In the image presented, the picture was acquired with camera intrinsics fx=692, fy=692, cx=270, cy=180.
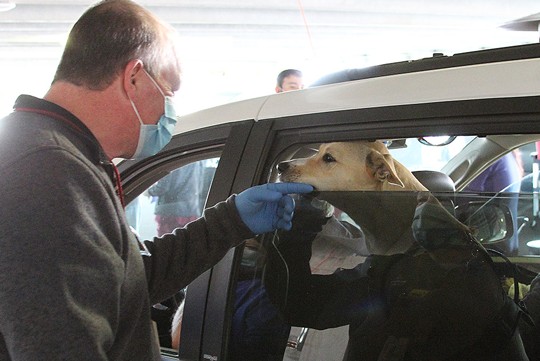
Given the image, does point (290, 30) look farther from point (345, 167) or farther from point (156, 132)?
point (156, 132)

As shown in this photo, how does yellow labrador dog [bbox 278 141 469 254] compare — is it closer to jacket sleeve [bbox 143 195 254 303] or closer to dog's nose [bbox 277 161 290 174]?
dog's nose [bbox 277 161 290 174]

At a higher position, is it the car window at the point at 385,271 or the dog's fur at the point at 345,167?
the dog's fur at the point at 345,167

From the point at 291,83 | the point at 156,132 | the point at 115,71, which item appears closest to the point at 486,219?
the point at 156,132

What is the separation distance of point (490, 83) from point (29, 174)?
0.94 metres

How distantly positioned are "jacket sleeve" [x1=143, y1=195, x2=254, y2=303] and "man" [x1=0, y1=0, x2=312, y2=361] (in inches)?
1.2

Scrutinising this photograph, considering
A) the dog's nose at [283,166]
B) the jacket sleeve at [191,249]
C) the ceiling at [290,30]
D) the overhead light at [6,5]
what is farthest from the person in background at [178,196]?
the overhead light at [6,5]

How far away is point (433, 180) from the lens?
6.82 ft

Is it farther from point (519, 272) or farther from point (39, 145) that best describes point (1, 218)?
point (519, 272)

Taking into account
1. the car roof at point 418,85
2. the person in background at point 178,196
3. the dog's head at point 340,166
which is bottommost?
the person in background at point 178,196

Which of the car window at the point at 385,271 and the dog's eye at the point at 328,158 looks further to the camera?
the dog's eye at the point at 328,158

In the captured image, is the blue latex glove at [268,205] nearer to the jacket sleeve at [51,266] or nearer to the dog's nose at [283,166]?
the dog's nose at [283,166]

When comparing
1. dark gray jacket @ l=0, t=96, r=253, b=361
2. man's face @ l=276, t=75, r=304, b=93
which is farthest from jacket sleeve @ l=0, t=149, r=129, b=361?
man's face @ l=276, t=75, r=304, b=93

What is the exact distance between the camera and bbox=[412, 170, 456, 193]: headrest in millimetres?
1987

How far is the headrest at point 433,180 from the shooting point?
199cm
